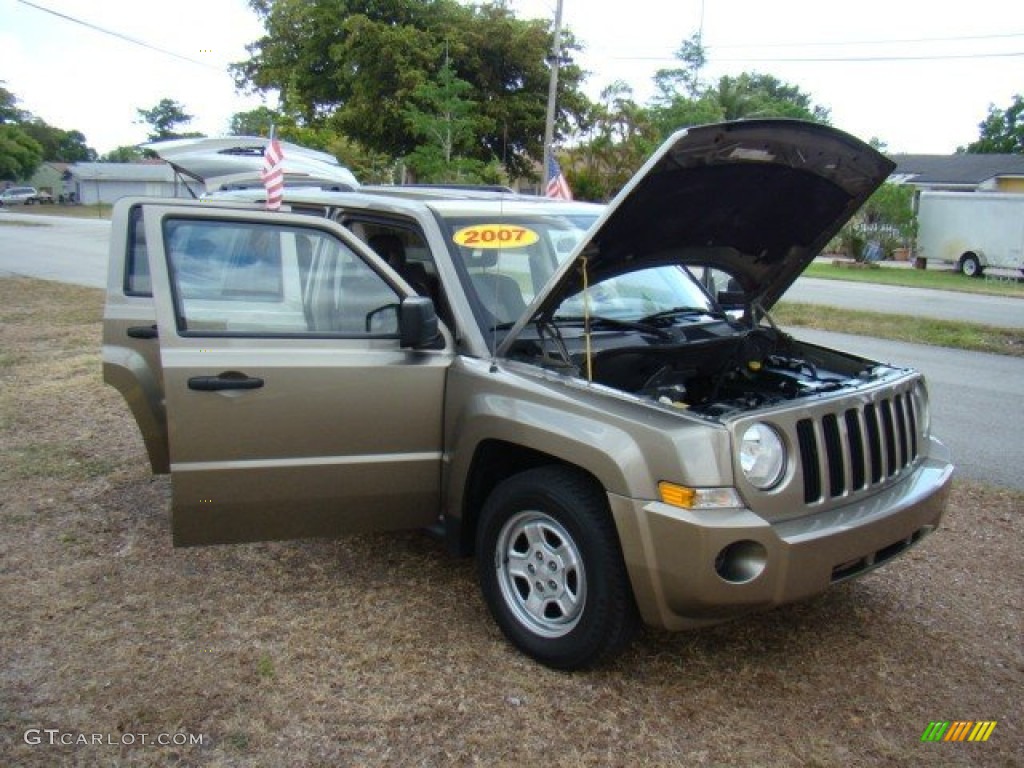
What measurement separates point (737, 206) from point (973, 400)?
18.8ft

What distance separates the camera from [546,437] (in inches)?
132

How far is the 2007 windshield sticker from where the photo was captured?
414 cm

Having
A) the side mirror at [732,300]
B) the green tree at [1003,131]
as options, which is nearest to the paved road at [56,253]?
the side mirror at [732,300]

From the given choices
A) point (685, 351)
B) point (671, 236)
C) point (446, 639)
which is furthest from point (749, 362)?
point (446, 639)

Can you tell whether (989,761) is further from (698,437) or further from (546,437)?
(546,437)

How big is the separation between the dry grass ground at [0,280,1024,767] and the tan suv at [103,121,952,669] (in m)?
0.36

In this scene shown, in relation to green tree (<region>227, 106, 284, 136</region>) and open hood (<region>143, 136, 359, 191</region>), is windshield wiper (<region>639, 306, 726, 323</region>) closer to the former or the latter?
open hood (<region>143, 136, 359, 191</region>)

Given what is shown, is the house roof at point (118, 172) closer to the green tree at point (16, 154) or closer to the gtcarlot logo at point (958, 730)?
the green tree at point (16, 154)

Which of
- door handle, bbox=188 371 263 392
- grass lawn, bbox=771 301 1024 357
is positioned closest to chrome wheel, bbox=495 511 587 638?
door handle, bbox=188 371 263 392

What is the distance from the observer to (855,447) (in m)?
3.41

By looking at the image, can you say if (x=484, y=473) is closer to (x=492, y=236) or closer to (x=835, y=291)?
(x=492, y=236)

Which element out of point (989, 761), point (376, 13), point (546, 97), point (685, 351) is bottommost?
point (989, 761)

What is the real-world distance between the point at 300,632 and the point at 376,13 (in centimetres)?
2780

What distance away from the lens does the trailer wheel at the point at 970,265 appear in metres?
29.6
